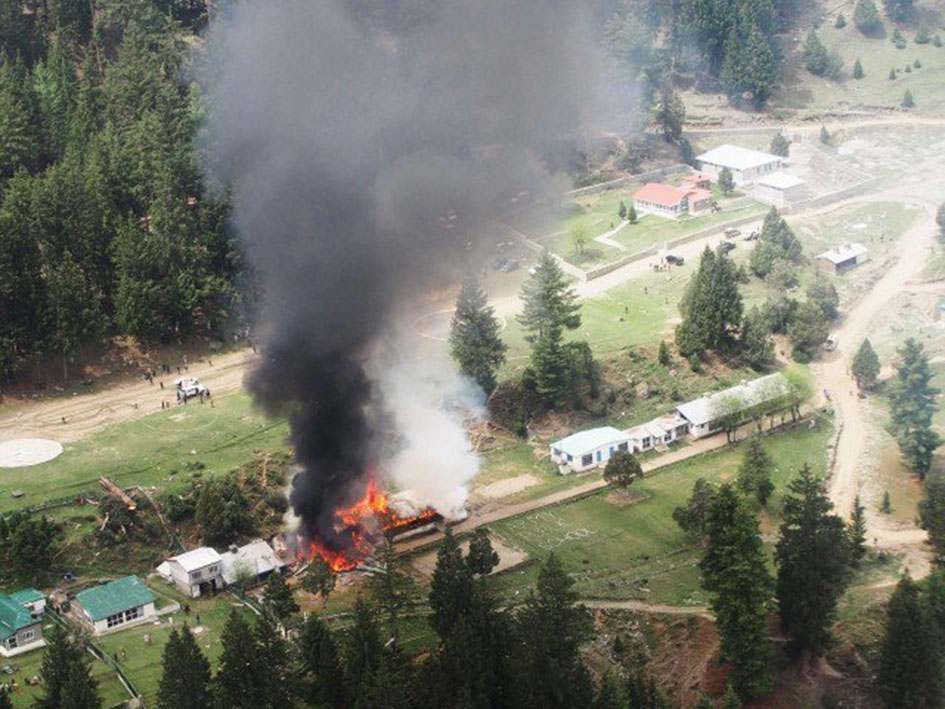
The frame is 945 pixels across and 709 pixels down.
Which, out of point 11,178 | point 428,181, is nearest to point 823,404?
point 428,181

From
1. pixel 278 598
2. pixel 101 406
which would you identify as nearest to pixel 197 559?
pixel 278 598

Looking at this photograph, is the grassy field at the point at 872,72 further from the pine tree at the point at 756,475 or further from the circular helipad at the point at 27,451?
the circular helipad at the point at 27,451

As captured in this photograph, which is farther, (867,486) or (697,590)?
(867,486)

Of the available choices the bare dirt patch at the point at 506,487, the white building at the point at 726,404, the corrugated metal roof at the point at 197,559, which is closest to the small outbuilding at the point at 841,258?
the white building at the point at 726,404

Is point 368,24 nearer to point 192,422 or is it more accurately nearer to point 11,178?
point 192,422

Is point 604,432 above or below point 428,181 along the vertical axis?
below
